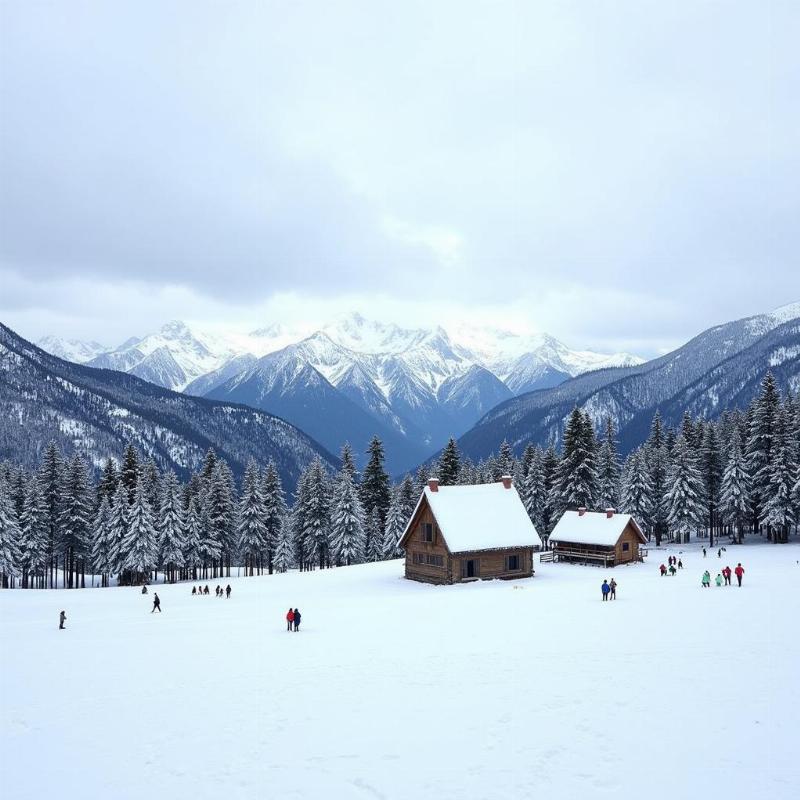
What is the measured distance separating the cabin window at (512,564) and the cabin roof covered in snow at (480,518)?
151 centimetres

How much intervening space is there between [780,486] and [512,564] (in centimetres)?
3175

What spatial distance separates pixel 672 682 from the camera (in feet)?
65.0

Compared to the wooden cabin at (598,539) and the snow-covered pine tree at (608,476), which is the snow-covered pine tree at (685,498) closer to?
the snow-covered pine tree at (608,476)

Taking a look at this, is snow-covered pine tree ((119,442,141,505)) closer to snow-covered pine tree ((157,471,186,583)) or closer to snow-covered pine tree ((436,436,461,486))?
snow-covered pine tree ((157,471,186,583))

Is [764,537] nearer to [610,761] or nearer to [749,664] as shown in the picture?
[749,664]

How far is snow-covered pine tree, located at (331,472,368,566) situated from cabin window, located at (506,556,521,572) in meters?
26.3

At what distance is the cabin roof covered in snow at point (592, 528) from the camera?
193 ft

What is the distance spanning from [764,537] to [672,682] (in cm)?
6669

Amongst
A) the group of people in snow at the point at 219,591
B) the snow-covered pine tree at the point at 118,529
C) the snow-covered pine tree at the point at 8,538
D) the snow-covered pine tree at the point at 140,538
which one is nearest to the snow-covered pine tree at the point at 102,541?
the snow-covered pine tree at the point at 118,529

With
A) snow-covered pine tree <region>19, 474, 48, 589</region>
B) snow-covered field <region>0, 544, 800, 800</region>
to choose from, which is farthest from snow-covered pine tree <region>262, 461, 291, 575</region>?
snow-covered field <region>0, 544, 800, 800</region>

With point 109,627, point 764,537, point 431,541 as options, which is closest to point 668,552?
point 764,537

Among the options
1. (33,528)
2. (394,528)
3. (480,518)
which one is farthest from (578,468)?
(33,528)

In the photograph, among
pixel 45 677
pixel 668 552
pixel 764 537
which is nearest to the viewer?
pixel 45 677

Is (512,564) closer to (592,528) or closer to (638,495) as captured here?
(592,528)
